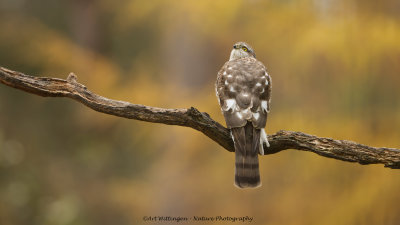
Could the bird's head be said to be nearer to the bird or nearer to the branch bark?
the bird

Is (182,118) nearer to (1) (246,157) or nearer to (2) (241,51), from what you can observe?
(1) (246,157)

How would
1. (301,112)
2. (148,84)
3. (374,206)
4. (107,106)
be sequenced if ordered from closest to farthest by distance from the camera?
(107,106), (374,206), (301,112), (148,84)

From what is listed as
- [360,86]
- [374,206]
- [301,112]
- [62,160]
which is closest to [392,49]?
[360,86]

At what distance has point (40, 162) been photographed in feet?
15.5

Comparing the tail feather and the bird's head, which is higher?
the bird's head

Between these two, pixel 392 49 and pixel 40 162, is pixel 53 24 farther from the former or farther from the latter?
pixel 392 49

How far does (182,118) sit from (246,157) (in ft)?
1.07

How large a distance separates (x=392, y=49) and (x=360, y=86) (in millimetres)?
340

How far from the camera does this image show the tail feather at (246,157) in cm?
205

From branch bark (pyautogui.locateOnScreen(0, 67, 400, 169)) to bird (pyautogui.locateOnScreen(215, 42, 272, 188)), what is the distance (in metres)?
0.07

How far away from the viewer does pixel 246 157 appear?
2.06m

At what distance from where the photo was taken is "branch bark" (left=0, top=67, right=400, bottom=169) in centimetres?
198

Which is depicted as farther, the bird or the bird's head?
the bird's head

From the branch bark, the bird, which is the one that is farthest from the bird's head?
the branch bark
